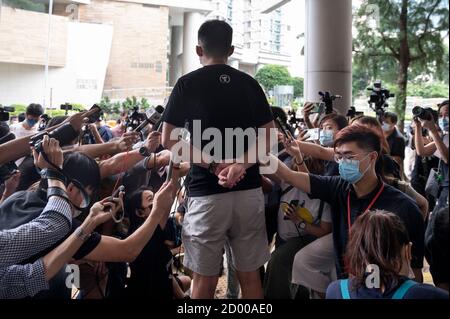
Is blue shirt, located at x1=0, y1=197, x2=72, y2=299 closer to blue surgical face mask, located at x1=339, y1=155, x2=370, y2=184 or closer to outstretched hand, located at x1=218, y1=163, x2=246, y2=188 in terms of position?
outstretched hand, located at x1=218, y1=163, x2=246, y2=188

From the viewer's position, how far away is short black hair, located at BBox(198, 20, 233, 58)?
2174 millimetres

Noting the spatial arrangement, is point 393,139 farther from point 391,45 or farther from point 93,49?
point 93,49

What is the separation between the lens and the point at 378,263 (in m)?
1.49

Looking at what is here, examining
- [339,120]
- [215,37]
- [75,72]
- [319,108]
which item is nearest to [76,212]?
[215,37]

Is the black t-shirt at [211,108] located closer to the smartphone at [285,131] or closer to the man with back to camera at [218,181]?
the man with back to camera at [218,181]

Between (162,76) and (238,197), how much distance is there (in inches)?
790

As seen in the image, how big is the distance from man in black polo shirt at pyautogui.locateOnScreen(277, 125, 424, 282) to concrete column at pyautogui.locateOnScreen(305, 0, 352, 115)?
176 inches

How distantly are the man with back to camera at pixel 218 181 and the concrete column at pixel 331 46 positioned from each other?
186 inches

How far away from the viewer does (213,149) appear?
6.94 ft

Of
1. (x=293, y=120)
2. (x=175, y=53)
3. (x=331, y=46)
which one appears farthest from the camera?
(x=175, y=53)

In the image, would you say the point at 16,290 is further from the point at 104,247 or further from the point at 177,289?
the point at 177,289

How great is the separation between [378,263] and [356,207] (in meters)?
0.74

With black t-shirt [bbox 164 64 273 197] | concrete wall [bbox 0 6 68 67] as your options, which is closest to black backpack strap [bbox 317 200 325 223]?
black t-shirt [bbox 164 64 273 197]
